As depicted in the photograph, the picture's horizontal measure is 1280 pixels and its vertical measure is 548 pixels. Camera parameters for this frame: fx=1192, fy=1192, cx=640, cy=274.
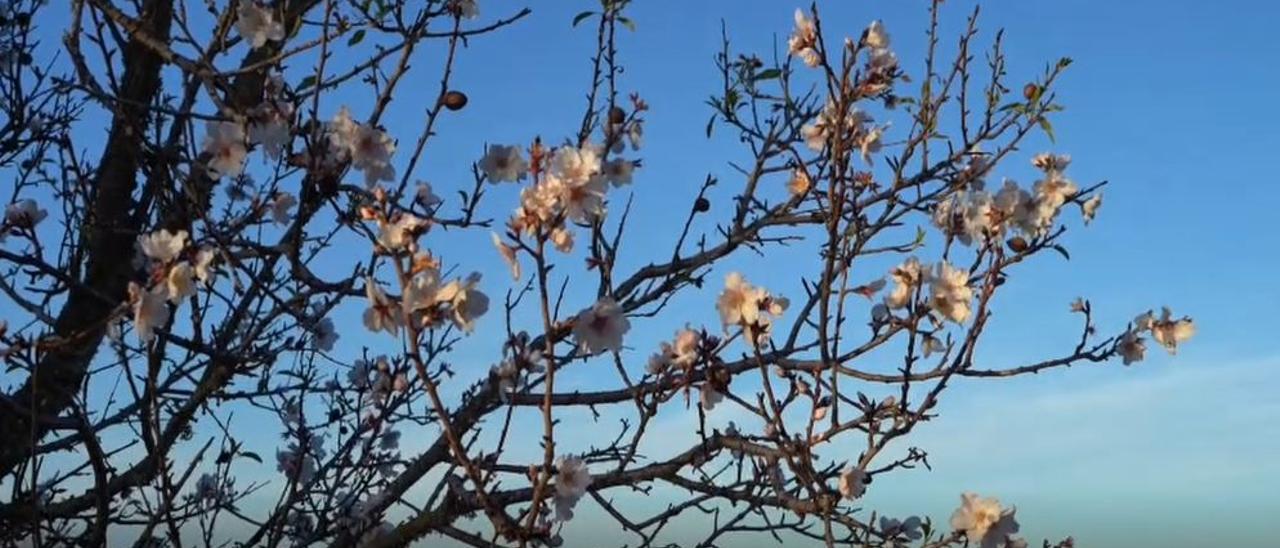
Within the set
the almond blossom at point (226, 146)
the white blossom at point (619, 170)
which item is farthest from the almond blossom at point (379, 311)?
the white blossom at point (619, 170)

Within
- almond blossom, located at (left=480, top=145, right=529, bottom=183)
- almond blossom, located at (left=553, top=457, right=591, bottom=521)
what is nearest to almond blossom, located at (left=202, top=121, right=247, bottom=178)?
almond blossom, located at (left=480, top=145, right=529, bottom=183)

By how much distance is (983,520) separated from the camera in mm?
2883

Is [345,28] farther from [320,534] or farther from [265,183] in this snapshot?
[320,534]

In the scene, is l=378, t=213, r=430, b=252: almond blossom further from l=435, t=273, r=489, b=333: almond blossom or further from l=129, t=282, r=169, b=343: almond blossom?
l=129, t=282, r=169, b=343: almond blossom

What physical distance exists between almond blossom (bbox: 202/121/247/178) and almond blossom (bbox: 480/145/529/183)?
0.51 metres

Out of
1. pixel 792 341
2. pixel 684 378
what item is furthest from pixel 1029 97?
pixel 684 378

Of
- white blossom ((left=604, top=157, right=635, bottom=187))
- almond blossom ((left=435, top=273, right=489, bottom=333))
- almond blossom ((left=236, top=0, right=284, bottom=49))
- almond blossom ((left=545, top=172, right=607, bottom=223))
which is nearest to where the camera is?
almond blossom ((left=435, top=273, right=489, bottom=333))

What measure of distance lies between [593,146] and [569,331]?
0.35 meters

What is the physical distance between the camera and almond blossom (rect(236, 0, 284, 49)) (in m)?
2.82

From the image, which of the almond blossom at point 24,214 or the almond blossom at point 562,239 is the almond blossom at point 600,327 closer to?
the almond blossom at point 562,239

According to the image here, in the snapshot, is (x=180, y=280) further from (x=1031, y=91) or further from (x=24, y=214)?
(x=1031, y=91)

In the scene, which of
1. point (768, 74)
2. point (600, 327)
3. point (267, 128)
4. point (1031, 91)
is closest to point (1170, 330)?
point (1031, 91)

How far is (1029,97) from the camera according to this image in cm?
366

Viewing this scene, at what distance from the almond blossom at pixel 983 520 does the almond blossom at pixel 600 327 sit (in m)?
1.14
